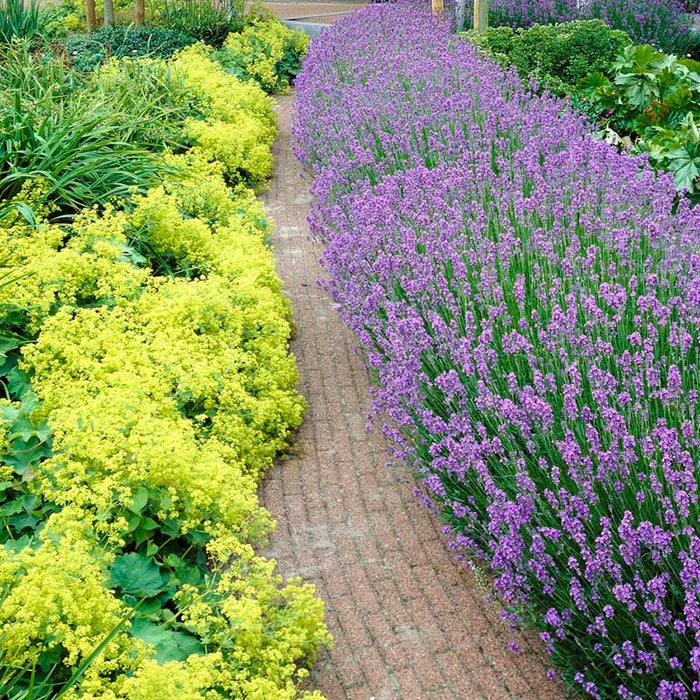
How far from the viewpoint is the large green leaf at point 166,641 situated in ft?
9.90

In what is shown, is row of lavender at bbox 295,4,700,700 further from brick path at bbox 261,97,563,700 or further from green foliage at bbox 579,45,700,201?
green foliage at bbox 579,45,700,201

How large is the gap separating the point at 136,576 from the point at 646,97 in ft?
20.5

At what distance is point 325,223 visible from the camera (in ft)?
19.4

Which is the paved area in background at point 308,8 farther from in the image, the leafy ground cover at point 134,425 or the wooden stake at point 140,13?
the leafy ground cover at point 134,425

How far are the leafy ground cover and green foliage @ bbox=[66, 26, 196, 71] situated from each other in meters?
5.66

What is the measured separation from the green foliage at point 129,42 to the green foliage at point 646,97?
6.29 meters

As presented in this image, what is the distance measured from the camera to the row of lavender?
285 centimetres

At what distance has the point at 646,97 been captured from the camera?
7805mm

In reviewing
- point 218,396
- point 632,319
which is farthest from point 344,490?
point 632,319

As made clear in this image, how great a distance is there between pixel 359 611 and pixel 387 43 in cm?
749

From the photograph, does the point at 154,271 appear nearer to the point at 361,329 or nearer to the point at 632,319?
the point at 361,329

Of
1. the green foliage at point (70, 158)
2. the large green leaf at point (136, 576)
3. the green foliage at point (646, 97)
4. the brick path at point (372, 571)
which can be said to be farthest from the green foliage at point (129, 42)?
the large green leaf at point (136, 576)

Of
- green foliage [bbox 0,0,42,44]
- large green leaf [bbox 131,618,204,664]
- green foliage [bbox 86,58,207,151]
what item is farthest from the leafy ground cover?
green foliage [bbox 0,0,42,44]

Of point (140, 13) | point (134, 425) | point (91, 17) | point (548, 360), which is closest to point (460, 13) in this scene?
point (140, 13)
